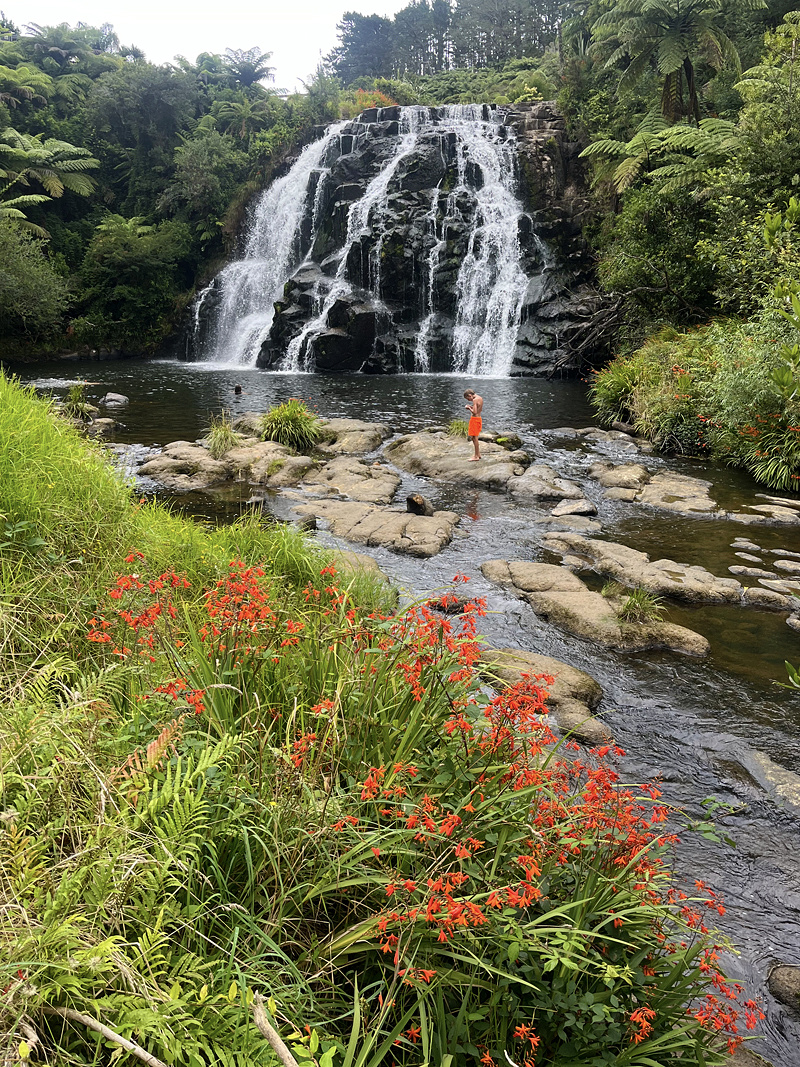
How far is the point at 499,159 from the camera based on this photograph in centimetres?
2514

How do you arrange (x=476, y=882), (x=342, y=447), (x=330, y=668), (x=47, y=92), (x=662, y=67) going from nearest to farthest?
(x=476, y=882)
(x=330, y=668)
(x=342, y=447)
(x=662, y=67)
(x=47, y=92)

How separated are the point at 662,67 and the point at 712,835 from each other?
2183 centimetres

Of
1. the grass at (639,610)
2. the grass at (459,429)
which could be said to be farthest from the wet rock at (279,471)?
the grass at (639,610)

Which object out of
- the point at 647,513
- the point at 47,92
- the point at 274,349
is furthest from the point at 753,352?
the point at 47,92

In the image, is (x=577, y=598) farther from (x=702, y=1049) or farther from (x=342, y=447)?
(x=342, y=447)

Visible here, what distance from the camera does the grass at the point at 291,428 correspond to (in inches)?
492

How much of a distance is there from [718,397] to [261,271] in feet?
71.0

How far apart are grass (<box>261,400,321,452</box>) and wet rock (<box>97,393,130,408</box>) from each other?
5698 millimetres

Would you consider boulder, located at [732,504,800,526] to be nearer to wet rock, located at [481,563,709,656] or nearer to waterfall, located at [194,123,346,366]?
wet rock, located at [481,563,709,656]

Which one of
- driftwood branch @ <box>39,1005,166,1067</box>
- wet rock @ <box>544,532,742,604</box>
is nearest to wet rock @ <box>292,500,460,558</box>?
wet rock @ <box>544,532,742,604</box>

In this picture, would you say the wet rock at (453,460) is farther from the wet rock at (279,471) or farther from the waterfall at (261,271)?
the waterfall at (261,271)

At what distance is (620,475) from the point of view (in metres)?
10.5

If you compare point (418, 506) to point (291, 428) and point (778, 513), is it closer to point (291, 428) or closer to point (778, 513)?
point (291, 428)

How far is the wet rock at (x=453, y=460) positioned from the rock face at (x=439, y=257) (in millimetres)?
10502
